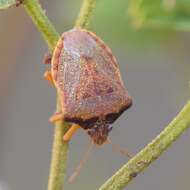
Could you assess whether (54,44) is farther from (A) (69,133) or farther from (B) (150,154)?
(B) (150,154)

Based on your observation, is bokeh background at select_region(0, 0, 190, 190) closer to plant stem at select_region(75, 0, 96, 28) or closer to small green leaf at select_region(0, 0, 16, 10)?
plant stem at select_region(75, 0, 96, 28)

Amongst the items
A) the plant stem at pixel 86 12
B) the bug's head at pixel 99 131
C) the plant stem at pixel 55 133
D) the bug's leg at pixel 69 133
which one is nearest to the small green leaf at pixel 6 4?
the plant stem at pixel 55 133

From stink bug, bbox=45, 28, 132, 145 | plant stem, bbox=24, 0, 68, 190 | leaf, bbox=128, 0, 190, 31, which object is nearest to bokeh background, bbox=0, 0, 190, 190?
leaf, bbox=128, 0, 190, 31

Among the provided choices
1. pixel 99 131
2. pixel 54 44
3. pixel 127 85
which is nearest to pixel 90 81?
pixel 99 131

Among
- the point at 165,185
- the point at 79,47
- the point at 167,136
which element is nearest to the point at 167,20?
the point at 79,47

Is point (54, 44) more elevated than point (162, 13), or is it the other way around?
point (54, 44)

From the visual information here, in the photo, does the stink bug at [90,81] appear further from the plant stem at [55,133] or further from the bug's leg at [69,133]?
the plant stem at [55,133]
